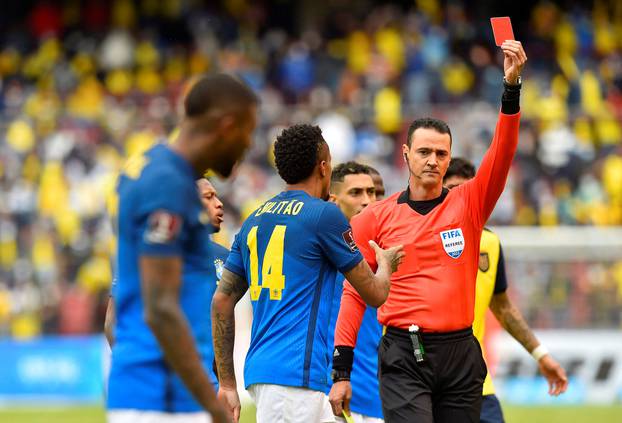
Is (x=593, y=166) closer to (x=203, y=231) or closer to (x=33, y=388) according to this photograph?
→ (x=33, y=388)

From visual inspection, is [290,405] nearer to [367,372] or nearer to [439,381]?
[439,381]

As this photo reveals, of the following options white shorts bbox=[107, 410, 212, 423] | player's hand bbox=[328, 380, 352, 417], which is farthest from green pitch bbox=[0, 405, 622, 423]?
white shorts bbox=[107, 410, 212, 423]

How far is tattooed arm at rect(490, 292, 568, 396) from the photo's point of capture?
26.9 feet

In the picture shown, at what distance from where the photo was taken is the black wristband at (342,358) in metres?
6.98

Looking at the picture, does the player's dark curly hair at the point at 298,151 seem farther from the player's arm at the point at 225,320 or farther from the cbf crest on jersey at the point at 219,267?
the cbf crest on jersey at the point at 219,267

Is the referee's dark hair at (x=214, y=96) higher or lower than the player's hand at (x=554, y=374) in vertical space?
higher

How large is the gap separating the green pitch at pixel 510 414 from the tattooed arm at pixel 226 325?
317 inches

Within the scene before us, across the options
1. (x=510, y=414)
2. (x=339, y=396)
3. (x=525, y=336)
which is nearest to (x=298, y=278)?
(x=339, y=396)

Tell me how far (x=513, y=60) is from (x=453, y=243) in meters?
1.17

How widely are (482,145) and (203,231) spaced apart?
57.6ft

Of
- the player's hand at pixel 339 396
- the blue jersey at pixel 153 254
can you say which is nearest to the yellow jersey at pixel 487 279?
the player's hand at pixel 339 396

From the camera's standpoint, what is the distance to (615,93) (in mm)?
25031

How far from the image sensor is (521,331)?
27.2ft

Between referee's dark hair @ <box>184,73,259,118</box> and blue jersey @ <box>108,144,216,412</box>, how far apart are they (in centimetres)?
20
